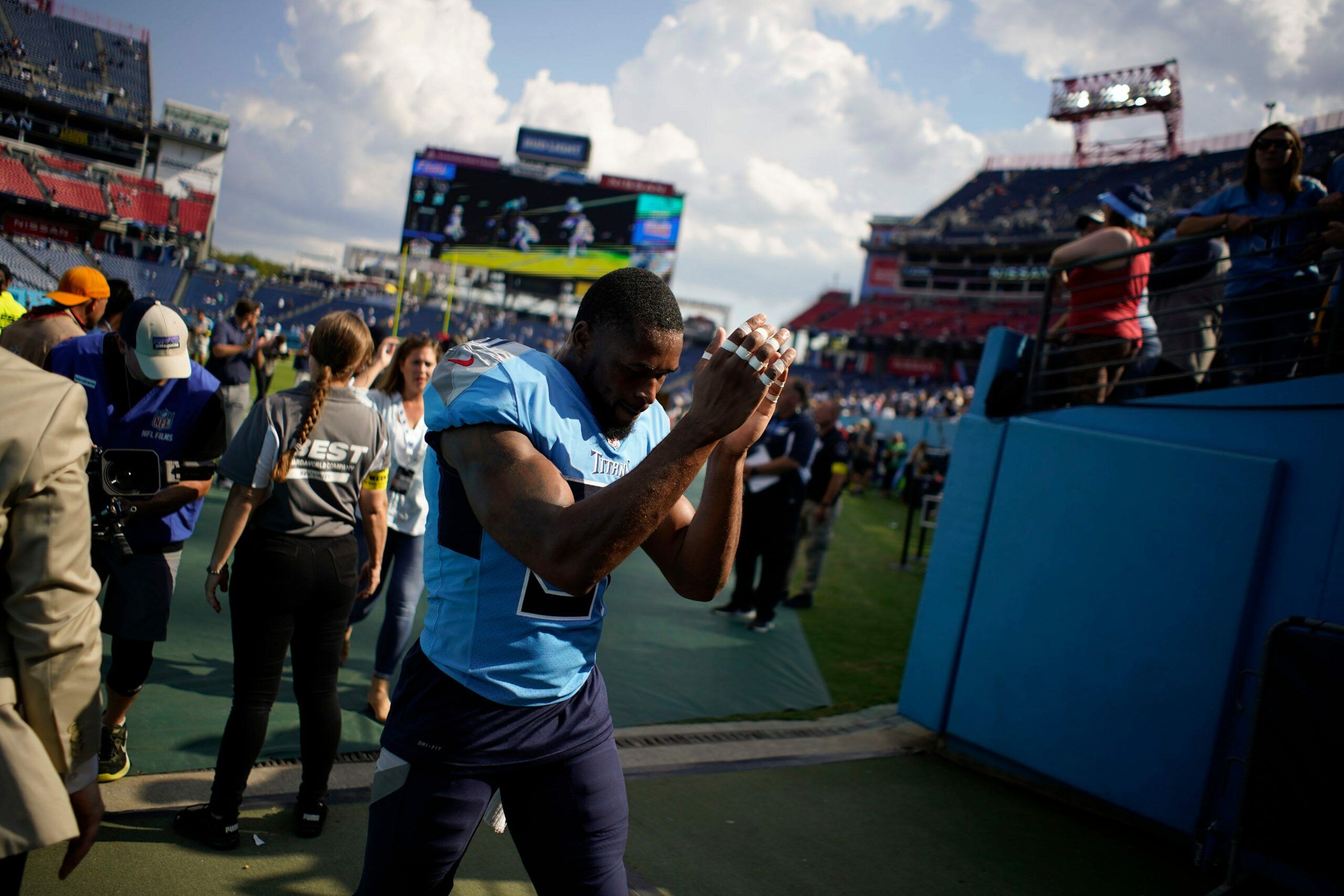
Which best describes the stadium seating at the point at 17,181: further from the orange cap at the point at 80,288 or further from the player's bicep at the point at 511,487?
the player's bicep at the point at 511,487

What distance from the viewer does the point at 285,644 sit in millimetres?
2900

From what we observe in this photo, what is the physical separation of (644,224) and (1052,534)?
37546 millimetres

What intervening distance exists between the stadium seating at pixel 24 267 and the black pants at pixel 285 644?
4068 cm

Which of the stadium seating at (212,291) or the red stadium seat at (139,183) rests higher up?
the red stadium seat at (139,183)

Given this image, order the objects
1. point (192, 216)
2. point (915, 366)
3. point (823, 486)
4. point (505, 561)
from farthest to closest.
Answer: point (192, 216) → point (915, 366) → point (823, 486) → point (505, 561)

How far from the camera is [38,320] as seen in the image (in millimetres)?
4008

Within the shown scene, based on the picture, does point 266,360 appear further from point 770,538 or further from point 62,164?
point 62,164

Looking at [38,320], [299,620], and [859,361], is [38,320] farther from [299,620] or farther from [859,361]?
[859,361]

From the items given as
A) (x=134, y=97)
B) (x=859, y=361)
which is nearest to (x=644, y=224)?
(x=859, y=361)

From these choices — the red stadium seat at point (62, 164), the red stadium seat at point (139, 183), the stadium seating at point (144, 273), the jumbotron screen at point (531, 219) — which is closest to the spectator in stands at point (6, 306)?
the jumbotron screen at point (531, 219)

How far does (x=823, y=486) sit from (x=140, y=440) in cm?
618

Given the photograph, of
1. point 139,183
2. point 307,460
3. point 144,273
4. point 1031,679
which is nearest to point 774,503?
point 1031,679

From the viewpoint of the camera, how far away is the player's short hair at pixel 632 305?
5.59ft

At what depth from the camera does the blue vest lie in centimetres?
303
